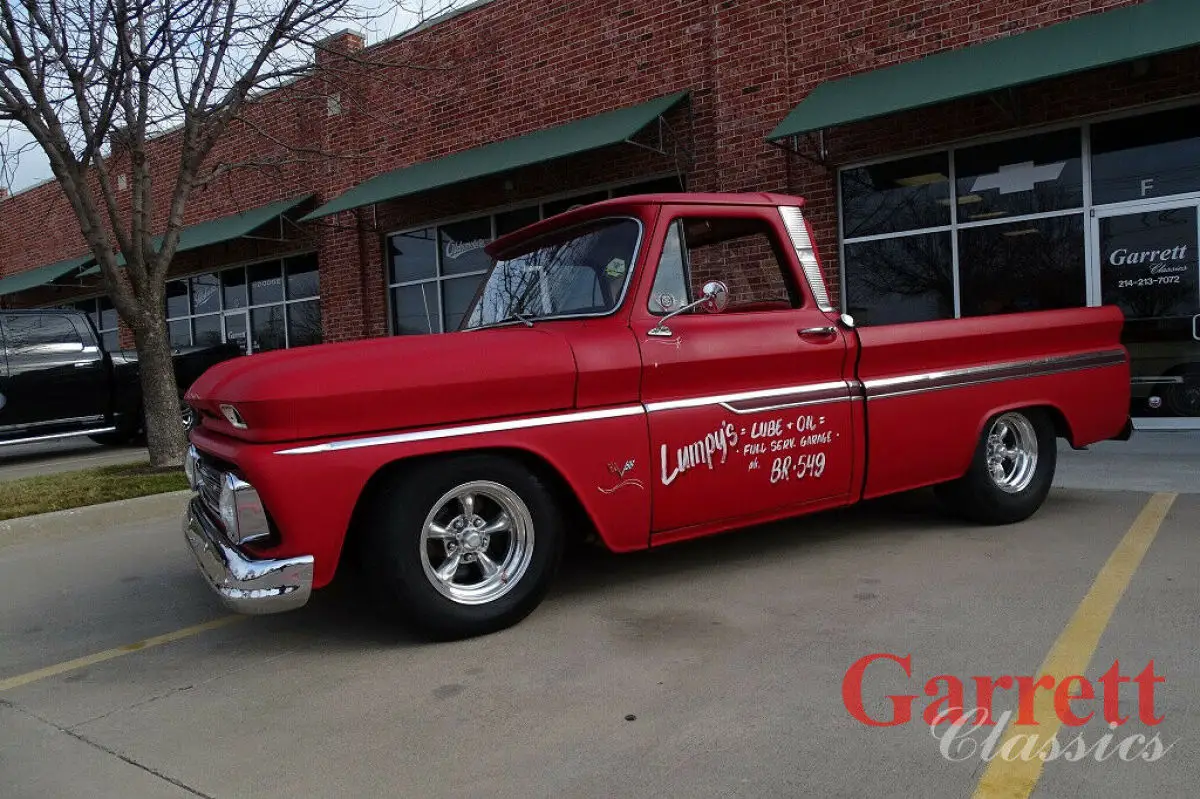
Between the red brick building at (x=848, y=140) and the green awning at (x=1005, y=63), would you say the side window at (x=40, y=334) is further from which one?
the green awning at (x=1005, y=63)

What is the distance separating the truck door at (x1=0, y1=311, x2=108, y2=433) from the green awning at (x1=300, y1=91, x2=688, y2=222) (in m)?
3.64

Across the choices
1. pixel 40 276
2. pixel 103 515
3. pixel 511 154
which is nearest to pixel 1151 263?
pixel 511 154

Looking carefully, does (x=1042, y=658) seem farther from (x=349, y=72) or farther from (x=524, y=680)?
(x=349, y=72)

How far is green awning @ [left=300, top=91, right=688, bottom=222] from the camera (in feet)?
34.2

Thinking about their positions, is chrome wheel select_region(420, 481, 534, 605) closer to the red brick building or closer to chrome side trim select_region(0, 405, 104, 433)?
the red brick building

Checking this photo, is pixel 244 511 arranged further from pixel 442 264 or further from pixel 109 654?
pixel 442 264

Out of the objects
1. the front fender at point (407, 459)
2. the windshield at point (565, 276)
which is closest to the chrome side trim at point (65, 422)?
the front fender at point (407, 459)

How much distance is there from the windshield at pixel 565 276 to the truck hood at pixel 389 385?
15.5 inches

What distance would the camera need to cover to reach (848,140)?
991cm

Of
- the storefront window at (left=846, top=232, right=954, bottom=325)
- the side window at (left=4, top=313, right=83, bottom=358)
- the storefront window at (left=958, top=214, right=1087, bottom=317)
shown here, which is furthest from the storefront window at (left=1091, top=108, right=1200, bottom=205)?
the side window at (left=4, top=313, right=83, bottom=358)

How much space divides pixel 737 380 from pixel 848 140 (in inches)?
254

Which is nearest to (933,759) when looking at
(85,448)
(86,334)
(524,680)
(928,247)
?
(524,680)

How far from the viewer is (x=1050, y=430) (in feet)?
18.4

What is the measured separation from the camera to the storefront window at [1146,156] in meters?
8.46
